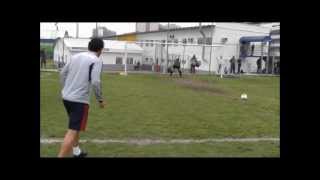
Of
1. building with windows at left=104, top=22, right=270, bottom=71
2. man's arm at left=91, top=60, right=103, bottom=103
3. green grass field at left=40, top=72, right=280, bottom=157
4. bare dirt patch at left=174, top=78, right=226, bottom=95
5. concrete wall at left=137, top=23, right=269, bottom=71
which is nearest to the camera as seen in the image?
man's arm at left=91, top=60, right=103, bottom=103

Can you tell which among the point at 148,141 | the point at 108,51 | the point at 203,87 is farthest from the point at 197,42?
the point at 148,141

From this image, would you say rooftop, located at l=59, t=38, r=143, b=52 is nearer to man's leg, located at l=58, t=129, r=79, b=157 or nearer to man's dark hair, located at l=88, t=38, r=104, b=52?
man's dark hair, located at l=88, t=38, r=104, b=52

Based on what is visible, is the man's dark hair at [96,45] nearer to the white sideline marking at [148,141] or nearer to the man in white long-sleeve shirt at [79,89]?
the man in white long-sleeve shirt at [79,89]

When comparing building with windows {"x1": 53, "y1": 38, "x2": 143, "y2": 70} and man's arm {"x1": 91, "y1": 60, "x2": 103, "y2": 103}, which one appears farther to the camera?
building with windows {"x1": 53, "y1": 38, "x2": 143, "y2": 70}

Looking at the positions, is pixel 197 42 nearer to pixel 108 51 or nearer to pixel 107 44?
pixel 108 51

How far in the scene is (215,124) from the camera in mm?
8969

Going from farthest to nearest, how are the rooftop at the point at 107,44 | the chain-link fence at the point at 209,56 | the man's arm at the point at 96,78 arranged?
the chain-link fence at the point at 209,56 → the rooftop at the point at 107,44 → the man's arm at the point at 96,78

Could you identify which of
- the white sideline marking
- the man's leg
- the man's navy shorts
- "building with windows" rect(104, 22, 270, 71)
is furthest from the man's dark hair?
"building with windows" rect(104, 22, 270, 71)

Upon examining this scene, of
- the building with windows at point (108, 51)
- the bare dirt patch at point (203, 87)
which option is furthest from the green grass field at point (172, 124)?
the building with windows at point (108, 51)

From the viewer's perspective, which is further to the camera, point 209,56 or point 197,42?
point 197,42

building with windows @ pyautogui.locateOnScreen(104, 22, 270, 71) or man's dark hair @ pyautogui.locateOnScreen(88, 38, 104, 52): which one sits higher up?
building with windows @ pyautogui.locateOnScreen(104, 22, 270, 71)

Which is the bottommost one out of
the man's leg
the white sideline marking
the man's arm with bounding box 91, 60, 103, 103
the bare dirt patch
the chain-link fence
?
the white sideline marking
